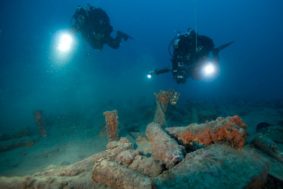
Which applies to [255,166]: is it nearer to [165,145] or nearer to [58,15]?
[165,145]

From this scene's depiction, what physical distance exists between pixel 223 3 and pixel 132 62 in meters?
62.3

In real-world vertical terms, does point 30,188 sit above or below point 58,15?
below

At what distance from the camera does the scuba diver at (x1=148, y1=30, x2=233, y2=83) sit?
309 inches

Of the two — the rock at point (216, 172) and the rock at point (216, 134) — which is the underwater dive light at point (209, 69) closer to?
the rock at point (216, 134)

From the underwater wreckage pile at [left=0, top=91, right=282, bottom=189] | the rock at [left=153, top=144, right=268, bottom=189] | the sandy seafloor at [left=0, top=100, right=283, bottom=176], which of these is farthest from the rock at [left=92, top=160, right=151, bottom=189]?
the sandy seafloor at [left=0, top=100, right=283, bottom=176]

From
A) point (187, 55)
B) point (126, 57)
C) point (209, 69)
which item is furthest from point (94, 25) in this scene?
point (126, 57)

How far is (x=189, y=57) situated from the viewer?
25.9 feet

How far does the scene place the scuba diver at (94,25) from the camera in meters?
11.2

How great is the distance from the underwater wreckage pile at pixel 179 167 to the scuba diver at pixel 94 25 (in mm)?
7927

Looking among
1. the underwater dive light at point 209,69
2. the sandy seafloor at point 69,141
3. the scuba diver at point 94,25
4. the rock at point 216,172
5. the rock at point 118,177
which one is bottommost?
the sandy seafloor at point 69,141

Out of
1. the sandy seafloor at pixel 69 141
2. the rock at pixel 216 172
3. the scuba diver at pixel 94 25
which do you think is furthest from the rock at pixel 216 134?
A: the scuba diver at pixel 94 25

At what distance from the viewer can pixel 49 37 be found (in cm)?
6016

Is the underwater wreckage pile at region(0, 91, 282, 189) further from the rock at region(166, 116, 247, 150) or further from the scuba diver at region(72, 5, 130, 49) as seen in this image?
the scuba diver at region(72, 5, 130, 49)

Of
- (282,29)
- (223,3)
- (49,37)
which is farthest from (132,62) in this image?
(282,29)
